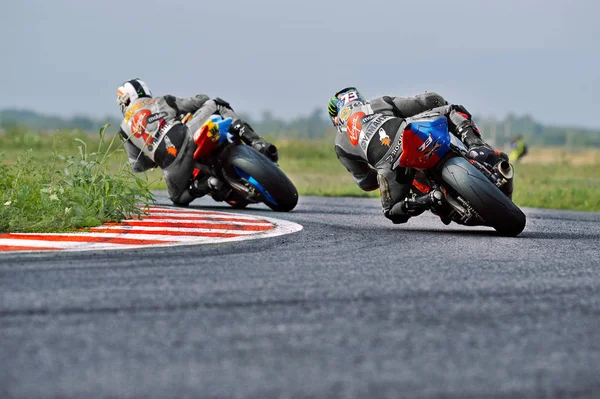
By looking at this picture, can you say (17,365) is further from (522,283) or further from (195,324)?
(522,283)

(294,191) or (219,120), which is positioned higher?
(219,120)

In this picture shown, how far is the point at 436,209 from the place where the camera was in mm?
9289

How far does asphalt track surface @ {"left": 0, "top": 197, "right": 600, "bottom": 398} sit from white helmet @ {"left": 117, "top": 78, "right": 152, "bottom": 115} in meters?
6.25

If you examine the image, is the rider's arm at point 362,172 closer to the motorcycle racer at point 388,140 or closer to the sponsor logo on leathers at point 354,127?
the motorcycle racer at point 388,140

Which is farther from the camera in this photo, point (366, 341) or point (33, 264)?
point (33, 264)

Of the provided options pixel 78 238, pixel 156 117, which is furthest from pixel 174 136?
pixel 78 238

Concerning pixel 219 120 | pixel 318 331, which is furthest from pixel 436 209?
pixel 318 331

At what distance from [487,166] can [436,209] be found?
24.5 inches

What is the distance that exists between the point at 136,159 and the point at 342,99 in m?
3.67

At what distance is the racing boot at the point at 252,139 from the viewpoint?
1251cm

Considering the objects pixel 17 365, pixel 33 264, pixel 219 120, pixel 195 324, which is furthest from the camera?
pixel 219 120

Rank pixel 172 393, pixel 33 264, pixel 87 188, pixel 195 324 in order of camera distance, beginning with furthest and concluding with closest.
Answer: pixel 87 188
pixel 33 264
pixel 195 324
pixel 172 393

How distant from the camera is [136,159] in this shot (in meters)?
13.2

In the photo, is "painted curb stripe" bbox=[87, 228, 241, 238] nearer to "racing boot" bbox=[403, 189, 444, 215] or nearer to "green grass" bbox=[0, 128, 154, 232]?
"green grass" bbox=[0, 128, 154, 232]
